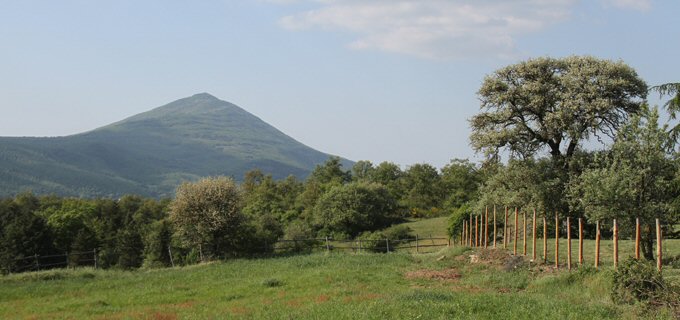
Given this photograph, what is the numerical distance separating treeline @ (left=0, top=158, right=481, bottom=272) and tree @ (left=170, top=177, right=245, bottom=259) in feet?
0.25

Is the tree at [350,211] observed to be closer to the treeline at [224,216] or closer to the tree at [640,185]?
the treeline at [224,216]

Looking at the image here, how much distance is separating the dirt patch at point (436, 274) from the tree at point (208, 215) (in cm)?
2371

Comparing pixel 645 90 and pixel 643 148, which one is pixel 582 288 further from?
pixel 645 90

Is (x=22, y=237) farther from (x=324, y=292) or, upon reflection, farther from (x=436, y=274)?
(x=436, y=274)

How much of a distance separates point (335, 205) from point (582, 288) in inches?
2323

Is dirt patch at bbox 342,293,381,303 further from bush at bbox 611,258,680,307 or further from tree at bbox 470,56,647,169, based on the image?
tree at bbox 470,56,647,169

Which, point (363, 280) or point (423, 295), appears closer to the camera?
point (423, 295)

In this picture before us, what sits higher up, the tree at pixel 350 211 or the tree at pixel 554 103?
the tree at pixel 554 103

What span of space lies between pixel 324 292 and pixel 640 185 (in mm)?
13547

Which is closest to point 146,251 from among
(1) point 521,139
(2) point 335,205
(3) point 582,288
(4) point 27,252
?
(4) point 27,252

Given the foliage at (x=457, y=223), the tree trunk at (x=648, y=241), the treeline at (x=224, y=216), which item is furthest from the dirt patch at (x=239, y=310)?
the foliage at (x=457, y=223)

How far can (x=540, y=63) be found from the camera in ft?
125

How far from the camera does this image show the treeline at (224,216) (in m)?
50.2

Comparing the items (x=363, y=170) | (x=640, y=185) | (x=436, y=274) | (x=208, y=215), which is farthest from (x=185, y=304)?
(x=363, y=170)
